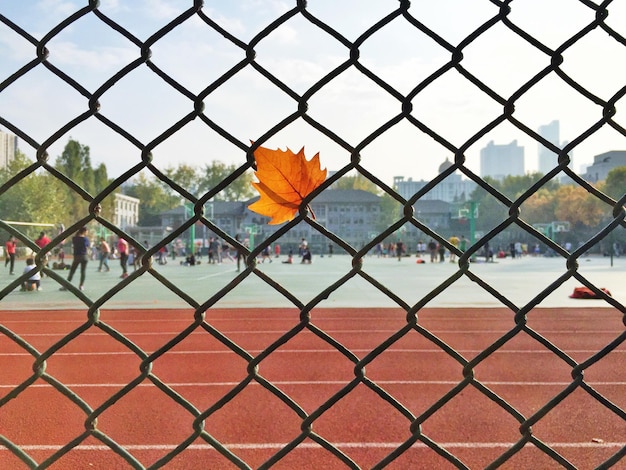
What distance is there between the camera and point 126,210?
88938mm

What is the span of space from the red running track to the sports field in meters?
0.02

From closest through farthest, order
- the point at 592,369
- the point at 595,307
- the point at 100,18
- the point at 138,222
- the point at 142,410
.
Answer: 1. the point at 100,18
2. the point at 142,410
3. the point at 592,369
4. the point at 595,307
5. the point at 138,222

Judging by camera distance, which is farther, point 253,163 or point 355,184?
point 355,184

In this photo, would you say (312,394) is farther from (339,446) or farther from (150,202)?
(150,202)

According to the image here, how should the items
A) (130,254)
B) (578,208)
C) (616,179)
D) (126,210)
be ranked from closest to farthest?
(130,254)
(616,179)
(578,208)
(126,210)

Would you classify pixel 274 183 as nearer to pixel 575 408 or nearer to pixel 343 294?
pixel 575 408

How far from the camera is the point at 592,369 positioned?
5953 mm

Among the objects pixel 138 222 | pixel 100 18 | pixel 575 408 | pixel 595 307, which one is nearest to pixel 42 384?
pixel 575 408

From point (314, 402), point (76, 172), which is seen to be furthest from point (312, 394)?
point (76, 172)

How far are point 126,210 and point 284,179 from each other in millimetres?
91811

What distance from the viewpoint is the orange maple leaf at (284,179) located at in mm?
1133

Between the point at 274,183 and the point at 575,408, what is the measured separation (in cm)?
434

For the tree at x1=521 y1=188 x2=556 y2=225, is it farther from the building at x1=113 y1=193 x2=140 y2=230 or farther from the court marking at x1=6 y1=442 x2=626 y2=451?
the court marking at x1=6 y1=442 x2=626 y2=451

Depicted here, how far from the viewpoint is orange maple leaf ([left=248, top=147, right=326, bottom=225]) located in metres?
1.13
